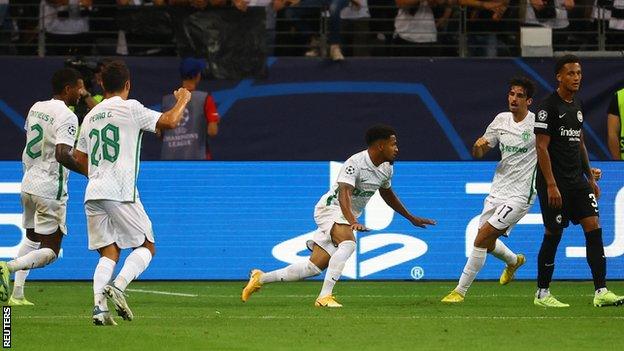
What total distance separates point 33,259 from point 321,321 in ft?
10.0

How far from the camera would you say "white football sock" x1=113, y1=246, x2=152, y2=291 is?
10711 mm

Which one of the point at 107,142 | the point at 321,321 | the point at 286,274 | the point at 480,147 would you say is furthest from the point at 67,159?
the point at 480,147

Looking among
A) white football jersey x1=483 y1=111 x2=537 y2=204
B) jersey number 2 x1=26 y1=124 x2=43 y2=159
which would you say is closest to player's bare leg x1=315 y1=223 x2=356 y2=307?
white football jersey x1=483 y1=111 x2=537 y2=204

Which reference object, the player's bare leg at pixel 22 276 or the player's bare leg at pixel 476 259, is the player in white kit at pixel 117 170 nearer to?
the player's bare leg at pixel 22 276

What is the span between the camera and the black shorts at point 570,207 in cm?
1275

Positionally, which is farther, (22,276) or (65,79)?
(22,276)

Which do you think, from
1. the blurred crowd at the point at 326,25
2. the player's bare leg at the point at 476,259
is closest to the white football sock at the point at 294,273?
the player's bare leg at the point at 476,259

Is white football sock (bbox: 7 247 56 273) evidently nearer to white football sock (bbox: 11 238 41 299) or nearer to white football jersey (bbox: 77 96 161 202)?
white football sock (bbox: 11 238 41 299)

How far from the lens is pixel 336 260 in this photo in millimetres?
12984

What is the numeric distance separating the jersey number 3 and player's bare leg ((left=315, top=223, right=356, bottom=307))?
9.02 ft

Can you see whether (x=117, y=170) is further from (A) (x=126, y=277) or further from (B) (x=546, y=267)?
(B) (x=546, y=267)

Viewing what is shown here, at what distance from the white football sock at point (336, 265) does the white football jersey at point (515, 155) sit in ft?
5.66

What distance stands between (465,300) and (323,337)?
3.87 metres

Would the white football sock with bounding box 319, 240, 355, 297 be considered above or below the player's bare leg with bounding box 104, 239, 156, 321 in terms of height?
below
